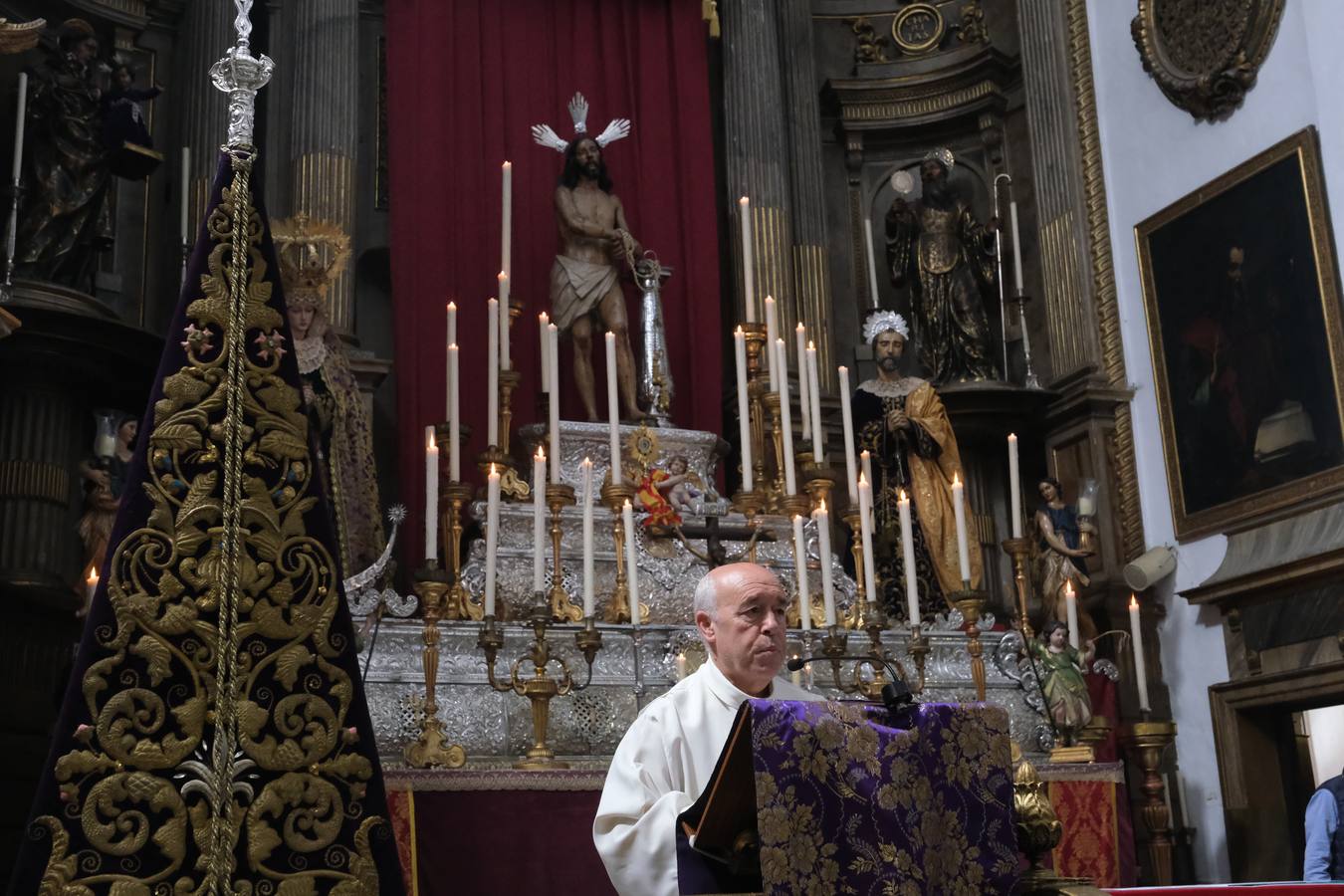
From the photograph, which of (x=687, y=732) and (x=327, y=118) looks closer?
(x=687, y=732)

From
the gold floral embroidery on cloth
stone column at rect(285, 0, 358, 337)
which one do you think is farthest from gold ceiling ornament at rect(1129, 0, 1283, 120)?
the gold floral embroidery on cloth

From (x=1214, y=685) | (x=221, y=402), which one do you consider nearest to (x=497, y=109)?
(x=1214, y=685)

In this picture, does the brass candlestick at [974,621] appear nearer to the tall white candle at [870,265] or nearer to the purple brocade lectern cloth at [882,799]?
the purple brocade lectern cloth at [882,799]

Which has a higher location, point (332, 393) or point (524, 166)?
point (524, 166)

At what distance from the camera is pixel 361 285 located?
32.9ft

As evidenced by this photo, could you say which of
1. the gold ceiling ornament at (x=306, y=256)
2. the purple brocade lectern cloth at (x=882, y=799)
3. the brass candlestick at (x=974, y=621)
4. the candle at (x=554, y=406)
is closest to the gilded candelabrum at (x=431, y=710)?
the candle at (x=554, y=406)

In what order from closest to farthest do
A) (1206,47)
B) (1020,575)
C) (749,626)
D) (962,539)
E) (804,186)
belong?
(749,626) < (962,539) < (1020,575) < (1206,47) < (804,186)

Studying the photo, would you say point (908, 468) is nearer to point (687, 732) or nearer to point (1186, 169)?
point (1186, 169)

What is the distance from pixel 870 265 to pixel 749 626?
24.2 ft

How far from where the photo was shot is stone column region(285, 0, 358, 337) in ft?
29.7

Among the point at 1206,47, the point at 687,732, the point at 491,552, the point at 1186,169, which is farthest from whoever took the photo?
the point at 1186,169

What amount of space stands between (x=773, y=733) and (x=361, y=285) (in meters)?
7.94

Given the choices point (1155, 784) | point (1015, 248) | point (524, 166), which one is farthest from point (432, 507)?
point (1015, 248)

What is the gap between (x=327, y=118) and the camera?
9.29 meters
